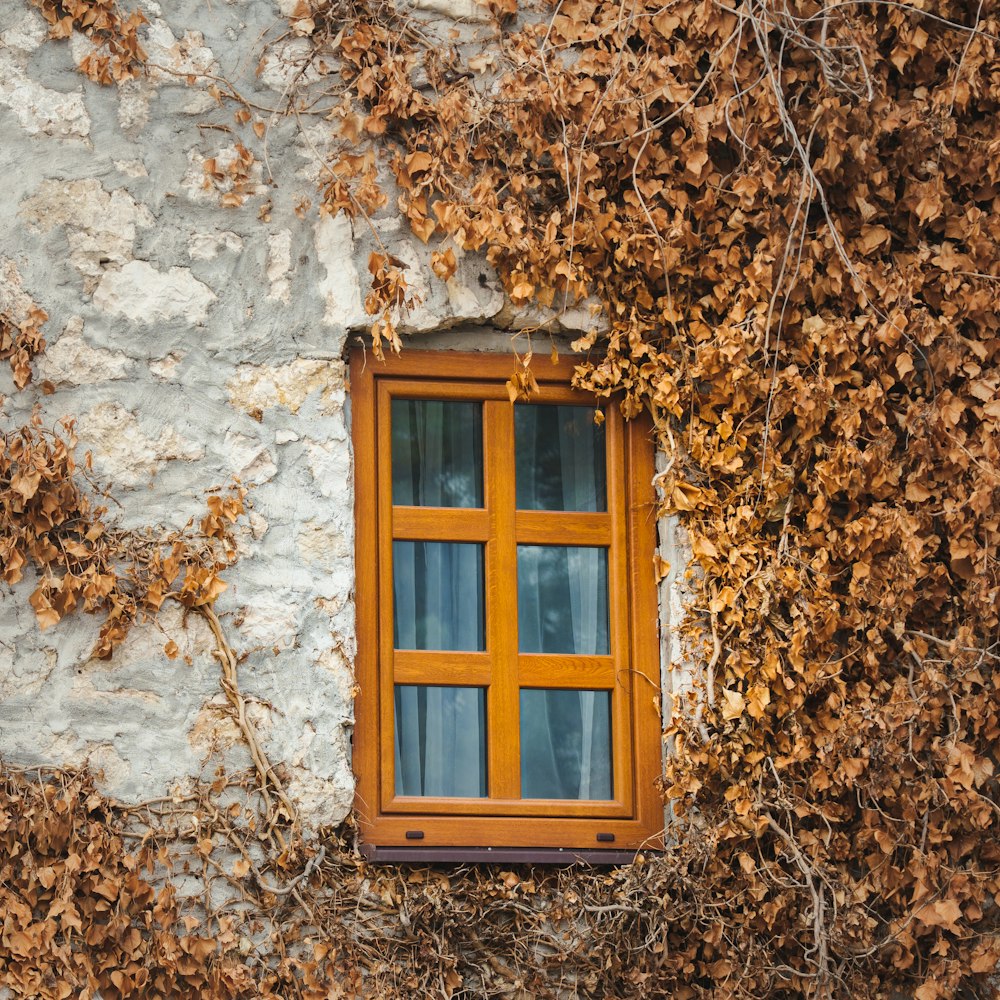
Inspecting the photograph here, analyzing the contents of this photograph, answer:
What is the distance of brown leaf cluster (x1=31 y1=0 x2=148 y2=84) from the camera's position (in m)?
4.11

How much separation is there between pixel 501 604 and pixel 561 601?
166 millimetres

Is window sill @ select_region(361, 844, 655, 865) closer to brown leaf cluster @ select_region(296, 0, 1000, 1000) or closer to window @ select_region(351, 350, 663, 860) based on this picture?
window @ select_region(351, 350, 663, 860)

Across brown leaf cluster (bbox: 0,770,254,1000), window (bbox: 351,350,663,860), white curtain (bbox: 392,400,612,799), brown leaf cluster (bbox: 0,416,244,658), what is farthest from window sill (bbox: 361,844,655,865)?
brown leaf cluster (bbox: 0,416,244,658)

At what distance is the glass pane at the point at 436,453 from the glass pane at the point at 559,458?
0.12 meters

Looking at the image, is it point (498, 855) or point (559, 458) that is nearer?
point (498, 855)

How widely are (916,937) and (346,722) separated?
5.16ft

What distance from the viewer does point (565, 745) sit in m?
4.16

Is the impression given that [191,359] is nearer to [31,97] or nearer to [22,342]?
[22,342]

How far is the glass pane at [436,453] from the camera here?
4.21 metres

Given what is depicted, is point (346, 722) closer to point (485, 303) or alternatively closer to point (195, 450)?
point (195, 450)

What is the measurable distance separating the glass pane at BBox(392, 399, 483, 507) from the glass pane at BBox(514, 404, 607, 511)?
121 millimetres

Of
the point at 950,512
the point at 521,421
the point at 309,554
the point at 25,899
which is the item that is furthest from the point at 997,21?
the point at 25,899

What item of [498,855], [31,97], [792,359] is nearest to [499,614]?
[498,855]

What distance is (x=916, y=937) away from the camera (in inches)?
161
